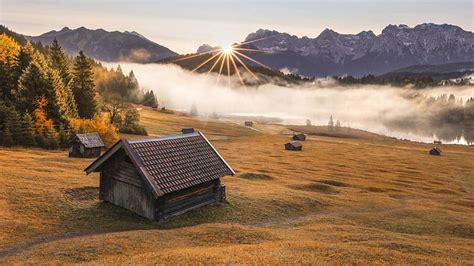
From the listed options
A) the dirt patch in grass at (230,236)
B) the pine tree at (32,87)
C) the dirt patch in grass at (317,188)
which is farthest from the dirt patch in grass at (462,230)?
the pine tree at (32,87)

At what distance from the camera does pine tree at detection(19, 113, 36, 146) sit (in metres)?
65.1

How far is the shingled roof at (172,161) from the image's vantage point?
92.4ft

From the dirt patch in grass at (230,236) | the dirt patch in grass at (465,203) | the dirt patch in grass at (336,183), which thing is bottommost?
the dirt patch in grass at (465,203)

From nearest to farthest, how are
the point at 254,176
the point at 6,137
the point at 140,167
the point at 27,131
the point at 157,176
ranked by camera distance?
1. the point at 140,167
2. the point at 157,176
3. the point at 254,176
4. the point at 6,137
5. the point at 27,131

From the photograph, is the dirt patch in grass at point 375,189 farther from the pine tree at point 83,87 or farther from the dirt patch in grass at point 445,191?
the pine tree at point 83,87

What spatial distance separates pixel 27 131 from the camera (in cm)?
6550

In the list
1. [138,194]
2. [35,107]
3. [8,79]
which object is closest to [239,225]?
[138,194]

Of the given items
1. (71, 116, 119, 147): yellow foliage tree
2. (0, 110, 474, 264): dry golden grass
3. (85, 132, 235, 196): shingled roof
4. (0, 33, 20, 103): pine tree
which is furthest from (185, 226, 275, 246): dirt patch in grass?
(0, 33, 20, 103): pine tree

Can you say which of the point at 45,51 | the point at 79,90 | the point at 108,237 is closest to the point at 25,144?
the point at 79,90

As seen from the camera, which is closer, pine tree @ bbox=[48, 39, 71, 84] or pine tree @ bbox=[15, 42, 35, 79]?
pine tree @ bbox=[15, 42, 35, 79]

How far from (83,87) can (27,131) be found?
27.2 m

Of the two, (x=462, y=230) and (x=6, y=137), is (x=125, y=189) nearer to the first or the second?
(x=462, y=230)

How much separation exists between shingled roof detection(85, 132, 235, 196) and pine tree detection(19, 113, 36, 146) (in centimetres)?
4206

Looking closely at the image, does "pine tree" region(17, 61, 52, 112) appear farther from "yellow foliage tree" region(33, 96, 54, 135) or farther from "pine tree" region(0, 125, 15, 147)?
"pine tree" region(0, 125, 15, 147)
